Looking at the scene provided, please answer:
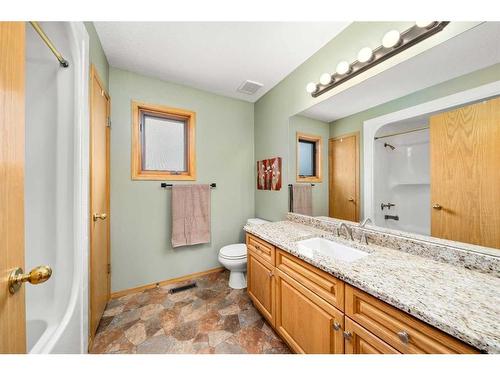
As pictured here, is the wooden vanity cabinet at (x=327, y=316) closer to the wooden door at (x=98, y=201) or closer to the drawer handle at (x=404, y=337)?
the drawer handle at (x=404, y=337)

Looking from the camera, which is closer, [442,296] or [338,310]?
[442,296]

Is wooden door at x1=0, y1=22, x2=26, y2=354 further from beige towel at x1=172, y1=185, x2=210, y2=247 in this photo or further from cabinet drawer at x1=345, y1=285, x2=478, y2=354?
beige towel at x1=172, y1=185, x2=210, y2=247

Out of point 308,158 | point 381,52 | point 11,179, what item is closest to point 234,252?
point 308,158

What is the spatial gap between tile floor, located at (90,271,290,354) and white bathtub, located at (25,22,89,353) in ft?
1.49

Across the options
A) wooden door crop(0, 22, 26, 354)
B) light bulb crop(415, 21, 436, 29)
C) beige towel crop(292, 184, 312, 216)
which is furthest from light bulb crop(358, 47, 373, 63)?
wooden door crop(0, 22, 26, 354)

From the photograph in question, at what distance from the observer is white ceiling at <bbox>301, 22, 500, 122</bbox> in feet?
2.74

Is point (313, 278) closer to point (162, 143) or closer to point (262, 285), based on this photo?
point (262, 285)

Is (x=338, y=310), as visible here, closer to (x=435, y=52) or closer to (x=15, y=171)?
(x=15, y=171)

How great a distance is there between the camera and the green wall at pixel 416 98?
0.85m

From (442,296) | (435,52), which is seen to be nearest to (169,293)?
(442,296)
